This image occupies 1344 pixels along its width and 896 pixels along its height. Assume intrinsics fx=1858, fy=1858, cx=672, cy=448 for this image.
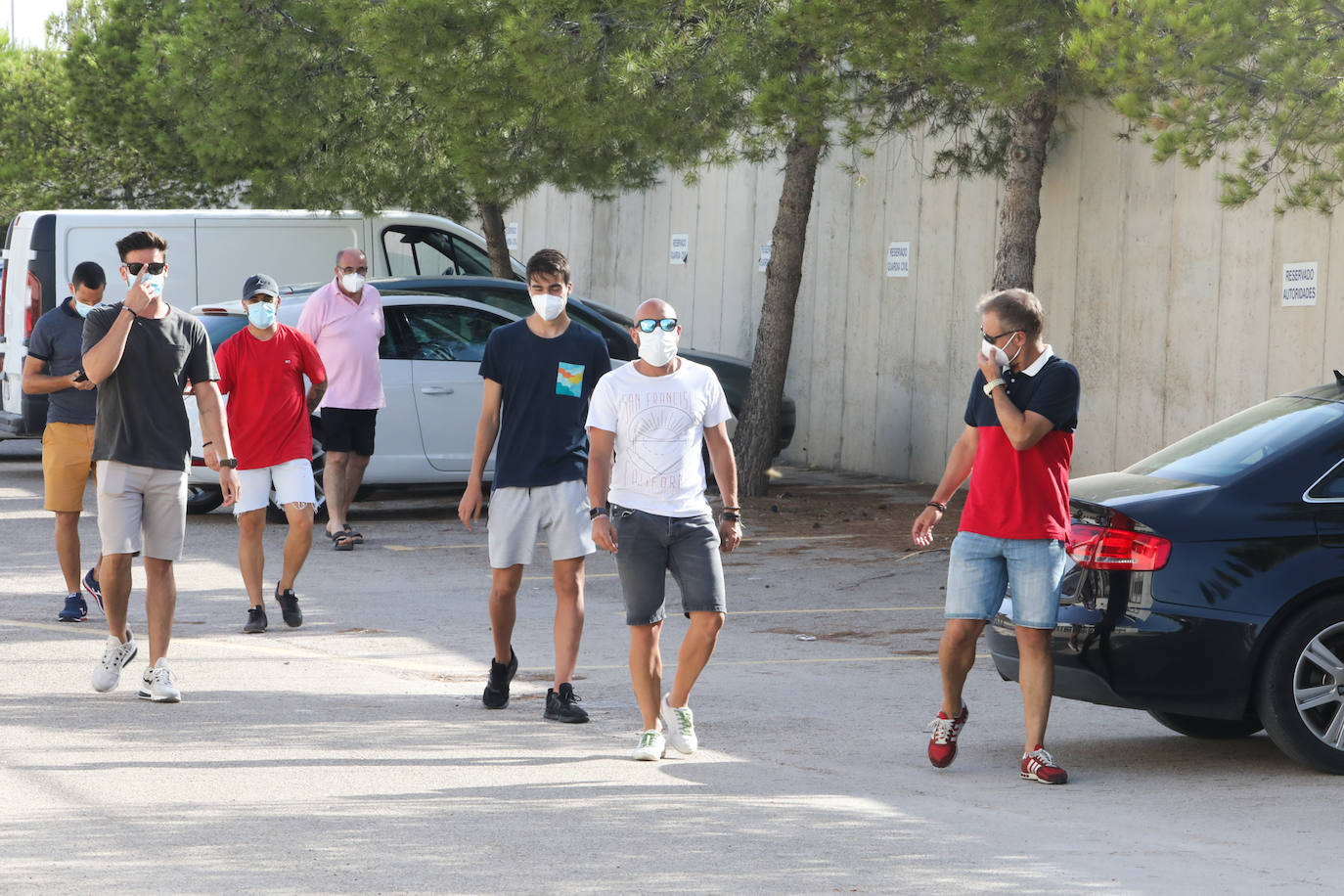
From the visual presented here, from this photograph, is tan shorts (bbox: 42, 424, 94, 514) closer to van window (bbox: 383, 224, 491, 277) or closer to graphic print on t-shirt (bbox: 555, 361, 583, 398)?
graphic print on t-shirt (bbox: 555, 361, 583, 398)

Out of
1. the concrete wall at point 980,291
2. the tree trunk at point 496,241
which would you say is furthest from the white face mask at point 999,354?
the tree trunk at point 496,241

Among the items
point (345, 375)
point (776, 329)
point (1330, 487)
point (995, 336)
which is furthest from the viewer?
point (776, 329)

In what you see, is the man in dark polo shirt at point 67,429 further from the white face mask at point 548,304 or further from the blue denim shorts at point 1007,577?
the blue denim shorts at point 1007,577

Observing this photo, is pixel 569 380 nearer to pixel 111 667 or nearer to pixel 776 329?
pixel 111 667

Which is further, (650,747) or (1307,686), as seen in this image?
(650,747)

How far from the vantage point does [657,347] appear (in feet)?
23.1

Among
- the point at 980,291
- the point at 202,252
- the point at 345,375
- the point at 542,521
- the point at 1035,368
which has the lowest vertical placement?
the point at 542,521

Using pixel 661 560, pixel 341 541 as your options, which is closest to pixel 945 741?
pixel 661 560

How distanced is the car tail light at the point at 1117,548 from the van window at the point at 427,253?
40.0ft

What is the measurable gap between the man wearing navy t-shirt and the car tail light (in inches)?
6.1

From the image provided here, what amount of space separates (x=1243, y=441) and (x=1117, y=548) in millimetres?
895

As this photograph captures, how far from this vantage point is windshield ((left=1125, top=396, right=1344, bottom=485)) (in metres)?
6.95

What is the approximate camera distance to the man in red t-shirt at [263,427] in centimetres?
968

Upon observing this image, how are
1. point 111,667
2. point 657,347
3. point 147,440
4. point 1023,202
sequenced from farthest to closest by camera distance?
point 1023,202 < point 111,667 < point 147,440 < point 657,347
